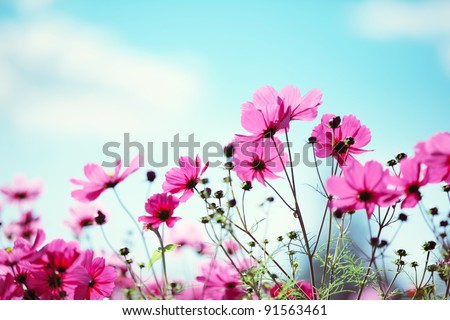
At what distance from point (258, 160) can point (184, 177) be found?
8 cm

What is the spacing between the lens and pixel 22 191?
1.38 m

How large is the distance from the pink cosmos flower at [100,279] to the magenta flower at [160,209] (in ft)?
0.19

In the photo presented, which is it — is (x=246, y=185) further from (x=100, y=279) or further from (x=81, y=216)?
(x=81, y=216)

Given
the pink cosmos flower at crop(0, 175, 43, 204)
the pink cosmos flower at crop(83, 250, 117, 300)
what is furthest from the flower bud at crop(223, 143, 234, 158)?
the pink cosmos flower at crop(0, 175, 43, 204)

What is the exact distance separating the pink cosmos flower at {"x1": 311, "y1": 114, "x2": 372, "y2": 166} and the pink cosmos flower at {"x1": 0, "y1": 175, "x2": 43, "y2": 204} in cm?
105

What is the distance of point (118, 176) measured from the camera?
1.63ft

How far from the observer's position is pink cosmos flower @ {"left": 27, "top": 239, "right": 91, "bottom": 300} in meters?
0.43

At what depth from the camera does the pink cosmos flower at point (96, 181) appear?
49 centimetres

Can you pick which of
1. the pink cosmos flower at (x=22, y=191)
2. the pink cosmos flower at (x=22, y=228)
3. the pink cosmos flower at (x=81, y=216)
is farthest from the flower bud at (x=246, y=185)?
the pink cosmos flower at (x=22, y=191)

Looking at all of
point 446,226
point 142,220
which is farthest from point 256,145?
point 446,226
